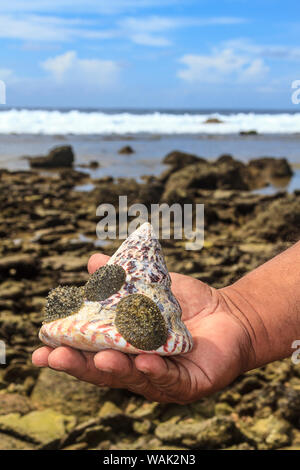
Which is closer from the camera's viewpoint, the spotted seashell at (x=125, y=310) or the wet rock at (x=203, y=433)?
the spotted seashell at (x=125, y=310)

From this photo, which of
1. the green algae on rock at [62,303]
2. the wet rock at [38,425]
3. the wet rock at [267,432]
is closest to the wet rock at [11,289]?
the wet rock at [38,425]

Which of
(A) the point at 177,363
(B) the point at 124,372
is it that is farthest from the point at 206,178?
(B) the point at 124,372

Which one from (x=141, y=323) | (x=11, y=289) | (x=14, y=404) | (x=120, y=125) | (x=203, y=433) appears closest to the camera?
(x=141, y=323)

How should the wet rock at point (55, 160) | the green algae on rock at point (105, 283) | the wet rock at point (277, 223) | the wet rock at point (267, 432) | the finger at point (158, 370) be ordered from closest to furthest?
the finger at point (158, 370) < the green algae on rock at point (105, 283) < the wet rock at point (267, 432) < the wet rock at point (277, 223) < the wet rock at point (55, 160)

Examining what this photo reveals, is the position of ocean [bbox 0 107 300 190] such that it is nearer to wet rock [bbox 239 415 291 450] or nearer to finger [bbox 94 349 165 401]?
wet rock [bbox 239 415 291 450]

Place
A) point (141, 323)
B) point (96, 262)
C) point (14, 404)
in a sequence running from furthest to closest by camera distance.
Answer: point (14, 404)
point (96, 262)
point (141, 323)

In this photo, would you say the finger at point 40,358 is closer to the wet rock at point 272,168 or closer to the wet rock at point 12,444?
the wet rock at point 12,444

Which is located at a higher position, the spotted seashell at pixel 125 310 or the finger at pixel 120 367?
the spotted seashell at pixel 125 310

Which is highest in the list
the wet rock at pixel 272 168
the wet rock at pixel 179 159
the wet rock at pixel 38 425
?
the wet rock at pixel 179 159

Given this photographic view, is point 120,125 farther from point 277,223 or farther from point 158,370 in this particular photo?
point 158,370
